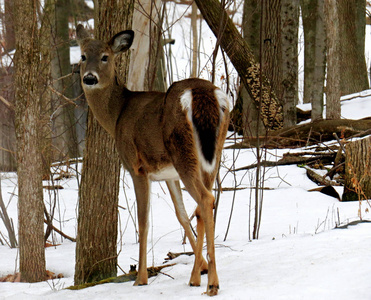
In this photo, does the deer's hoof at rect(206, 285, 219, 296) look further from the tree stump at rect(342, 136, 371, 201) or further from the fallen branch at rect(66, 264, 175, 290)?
the tree stump at rect(342, 136, 371, 201)

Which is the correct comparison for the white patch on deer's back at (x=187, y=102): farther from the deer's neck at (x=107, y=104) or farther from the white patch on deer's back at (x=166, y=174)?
the deer's neck at (x=107, y=104)

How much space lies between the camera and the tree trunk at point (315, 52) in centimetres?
1282

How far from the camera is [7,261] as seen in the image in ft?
23.2

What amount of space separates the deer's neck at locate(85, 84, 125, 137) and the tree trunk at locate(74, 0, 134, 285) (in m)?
0.23

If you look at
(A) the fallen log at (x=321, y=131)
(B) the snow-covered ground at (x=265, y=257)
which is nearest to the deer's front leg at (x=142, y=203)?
(B) the snow-covered ground at (x=265, y=257)

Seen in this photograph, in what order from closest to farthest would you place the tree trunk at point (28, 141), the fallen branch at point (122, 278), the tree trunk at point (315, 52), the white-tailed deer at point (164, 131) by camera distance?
1. the white-tailed deer at point (164, 131)
2. the fallen branch at point (122, 278)
3. the tree trunk at point (28, 141)
4. the tree trunk at point (315, 52)

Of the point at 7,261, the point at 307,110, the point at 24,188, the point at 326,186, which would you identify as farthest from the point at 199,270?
the point at 307,110

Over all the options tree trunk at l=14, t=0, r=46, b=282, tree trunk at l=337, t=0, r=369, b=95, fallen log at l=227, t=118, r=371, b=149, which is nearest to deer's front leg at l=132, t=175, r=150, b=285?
tree trunk at l=14, t=0, r=46, b=282

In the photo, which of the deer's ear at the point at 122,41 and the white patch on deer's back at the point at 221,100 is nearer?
the white patch on deer's back at the point at 221,100

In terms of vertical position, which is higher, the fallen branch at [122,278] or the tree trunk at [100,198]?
the tree trunk at [100,198]

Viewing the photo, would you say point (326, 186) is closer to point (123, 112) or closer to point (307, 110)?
point (123, 112)

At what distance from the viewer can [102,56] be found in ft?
16.9

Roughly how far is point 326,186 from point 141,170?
4.24m

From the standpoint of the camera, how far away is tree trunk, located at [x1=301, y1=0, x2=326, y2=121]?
12820mm
